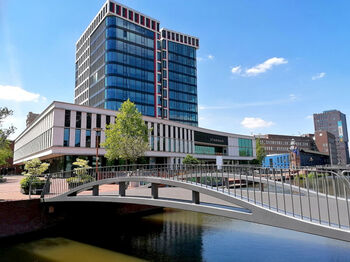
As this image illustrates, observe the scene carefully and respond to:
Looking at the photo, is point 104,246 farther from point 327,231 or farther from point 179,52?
point 179,52

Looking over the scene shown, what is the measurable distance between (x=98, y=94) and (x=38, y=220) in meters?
48.3

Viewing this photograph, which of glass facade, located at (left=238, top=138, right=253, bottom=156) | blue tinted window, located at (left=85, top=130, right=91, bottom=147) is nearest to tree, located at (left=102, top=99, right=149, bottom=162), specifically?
blue tinted window, located at (left=85, top=130, right=91, bottom=147)

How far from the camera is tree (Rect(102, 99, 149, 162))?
2639cm

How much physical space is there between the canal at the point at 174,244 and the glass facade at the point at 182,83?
5339cm

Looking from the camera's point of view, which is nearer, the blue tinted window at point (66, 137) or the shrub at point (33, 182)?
the shrub at point (33, 182)

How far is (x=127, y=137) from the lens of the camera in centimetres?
2712

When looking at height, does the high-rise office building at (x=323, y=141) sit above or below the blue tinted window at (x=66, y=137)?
above

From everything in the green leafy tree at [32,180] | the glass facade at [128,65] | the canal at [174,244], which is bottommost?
the canal at [174,244]

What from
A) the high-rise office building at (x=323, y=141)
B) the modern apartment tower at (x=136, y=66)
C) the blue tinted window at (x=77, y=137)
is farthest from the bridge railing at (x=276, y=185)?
the high-rise office building at (x=323, y=141)

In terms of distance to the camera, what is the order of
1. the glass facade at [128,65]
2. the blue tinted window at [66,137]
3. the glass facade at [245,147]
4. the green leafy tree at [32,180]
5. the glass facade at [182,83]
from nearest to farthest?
the green leafy tree at [32,180] → the blue tinted window at [66,137] → the glass facade at [128,65] → the glass facade at [182,83] → the glass facade at [245,147]

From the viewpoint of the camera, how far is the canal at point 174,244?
34.7ft

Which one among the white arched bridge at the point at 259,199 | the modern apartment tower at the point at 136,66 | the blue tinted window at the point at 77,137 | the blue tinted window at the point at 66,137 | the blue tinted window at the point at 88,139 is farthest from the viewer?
the modern apartment tower at the point at 136,66

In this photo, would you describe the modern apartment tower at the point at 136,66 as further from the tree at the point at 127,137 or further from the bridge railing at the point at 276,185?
the bridge railing at the point at 276,185

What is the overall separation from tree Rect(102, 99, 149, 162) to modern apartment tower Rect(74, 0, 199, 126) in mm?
27634
